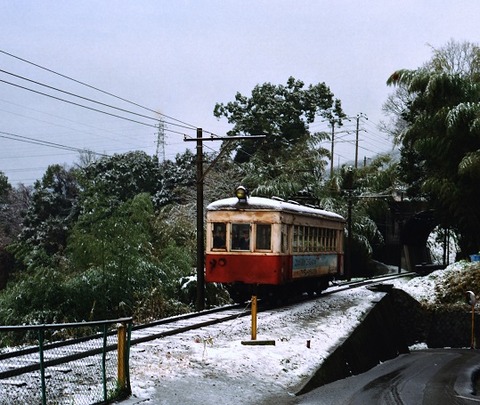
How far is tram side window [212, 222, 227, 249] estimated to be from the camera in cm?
1784

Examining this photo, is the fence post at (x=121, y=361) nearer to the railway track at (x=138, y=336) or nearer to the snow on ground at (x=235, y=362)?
the snow on ground at (x=235, y=362)

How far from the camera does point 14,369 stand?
784cm

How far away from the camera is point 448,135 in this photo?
30.7m

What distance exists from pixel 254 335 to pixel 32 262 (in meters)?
11.2

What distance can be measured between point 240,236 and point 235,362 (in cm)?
741

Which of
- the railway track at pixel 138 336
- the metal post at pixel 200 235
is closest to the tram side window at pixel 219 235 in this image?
the metal post at pixel 200 235

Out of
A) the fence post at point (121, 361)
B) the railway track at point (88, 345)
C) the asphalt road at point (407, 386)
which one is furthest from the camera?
the asphalt road at point (407, 386)

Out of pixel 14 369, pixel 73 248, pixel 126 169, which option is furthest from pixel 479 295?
pixel 126 169

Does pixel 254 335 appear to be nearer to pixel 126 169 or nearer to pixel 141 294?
pixel 141 294

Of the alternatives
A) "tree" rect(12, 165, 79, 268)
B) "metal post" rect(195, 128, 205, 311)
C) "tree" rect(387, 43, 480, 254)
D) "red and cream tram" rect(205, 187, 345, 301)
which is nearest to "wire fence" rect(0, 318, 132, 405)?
"red and cream tram" rect(205, 187, 345, 301)

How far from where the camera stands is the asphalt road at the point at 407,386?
1021 centimetres

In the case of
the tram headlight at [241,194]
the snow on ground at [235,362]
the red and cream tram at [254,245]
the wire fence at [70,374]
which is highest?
the tram headlight at [241,194]

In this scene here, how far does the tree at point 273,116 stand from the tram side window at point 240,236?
84.4 feet

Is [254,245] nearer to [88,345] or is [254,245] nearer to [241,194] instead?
[241,194]
